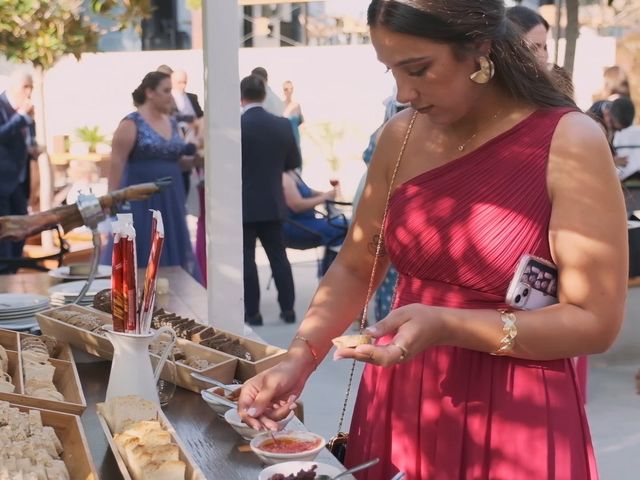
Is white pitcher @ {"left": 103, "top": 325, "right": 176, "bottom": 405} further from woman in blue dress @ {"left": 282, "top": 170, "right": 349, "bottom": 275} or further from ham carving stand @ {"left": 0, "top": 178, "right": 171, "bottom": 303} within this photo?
woman in blue dress @ {"left": 282, "top": 170, "right": 349, "bottom": 275}

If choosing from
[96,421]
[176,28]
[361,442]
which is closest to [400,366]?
[361,442]

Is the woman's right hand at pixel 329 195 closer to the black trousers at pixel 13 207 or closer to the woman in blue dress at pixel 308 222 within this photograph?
the woman in blue dress at pixel 308 222

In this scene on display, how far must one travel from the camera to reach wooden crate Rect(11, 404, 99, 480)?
69.6 inches

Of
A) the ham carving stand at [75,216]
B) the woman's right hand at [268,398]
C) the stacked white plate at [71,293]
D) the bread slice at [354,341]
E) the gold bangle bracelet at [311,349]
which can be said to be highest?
the bread slice at [354,341]

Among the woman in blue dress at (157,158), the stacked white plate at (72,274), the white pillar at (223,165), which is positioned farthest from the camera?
the woman in blue dress at (157,158)

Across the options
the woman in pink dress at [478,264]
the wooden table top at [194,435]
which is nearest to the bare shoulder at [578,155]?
the woman in pink dress at [478,264]

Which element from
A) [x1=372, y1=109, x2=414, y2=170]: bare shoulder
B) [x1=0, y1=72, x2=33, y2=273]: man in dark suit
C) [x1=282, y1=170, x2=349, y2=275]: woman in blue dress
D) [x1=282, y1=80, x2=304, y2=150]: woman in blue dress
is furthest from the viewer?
[x1=282, y1=80, x2=304, y2=150]: woman in blue dress

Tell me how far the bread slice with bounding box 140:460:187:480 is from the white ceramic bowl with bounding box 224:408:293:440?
277 mm

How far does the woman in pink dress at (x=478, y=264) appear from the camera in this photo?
1781 mm

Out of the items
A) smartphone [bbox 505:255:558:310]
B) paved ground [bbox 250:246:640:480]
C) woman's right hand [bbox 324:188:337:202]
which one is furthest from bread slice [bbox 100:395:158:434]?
woman's right hand [bbox 324:188:337:202]

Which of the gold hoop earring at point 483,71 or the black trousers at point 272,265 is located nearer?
the gold hoop earring at point 483,71

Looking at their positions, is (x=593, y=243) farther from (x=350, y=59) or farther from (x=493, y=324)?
(x=350, y=59)

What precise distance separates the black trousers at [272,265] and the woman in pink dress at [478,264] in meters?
5.58

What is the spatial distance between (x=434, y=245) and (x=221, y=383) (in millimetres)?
735
